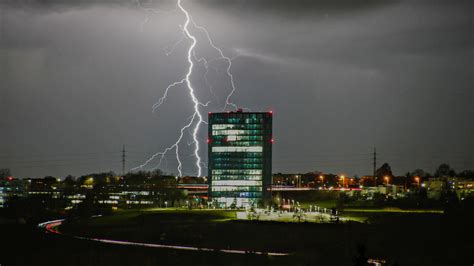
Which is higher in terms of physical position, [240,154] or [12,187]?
[240,154]

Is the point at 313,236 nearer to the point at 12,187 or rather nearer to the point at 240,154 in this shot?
the point at 240,154

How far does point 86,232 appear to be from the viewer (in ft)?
189

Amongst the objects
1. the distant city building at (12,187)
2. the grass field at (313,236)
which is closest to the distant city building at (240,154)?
the grass field at (313,236)

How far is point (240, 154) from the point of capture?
4469 inches

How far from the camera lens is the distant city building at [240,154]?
112 metres

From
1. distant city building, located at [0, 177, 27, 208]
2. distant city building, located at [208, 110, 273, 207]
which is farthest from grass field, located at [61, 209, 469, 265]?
distant city building, located at [0, 177, 27, 208]

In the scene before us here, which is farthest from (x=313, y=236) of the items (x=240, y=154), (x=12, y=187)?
(x=12, y=187)

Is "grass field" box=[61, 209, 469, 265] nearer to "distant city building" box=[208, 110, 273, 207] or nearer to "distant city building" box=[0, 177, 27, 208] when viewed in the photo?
"distant city building" box=[208, 110, 273, 207]

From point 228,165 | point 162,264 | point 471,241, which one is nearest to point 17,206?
point 228,165

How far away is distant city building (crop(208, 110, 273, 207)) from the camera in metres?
112

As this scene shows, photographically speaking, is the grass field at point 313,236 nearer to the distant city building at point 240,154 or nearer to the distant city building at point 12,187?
the distant city building at point 240,154

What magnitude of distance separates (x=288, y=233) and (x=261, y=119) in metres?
62.4

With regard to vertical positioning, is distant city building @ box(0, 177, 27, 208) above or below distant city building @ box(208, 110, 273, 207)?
below

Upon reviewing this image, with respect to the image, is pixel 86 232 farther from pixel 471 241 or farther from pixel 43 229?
pixel 471 241
